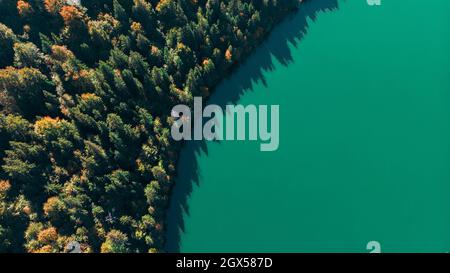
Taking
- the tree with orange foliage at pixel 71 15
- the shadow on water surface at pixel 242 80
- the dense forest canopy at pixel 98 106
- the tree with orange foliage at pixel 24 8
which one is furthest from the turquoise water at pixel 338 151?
the tree with orange foliage at pixel 24 8

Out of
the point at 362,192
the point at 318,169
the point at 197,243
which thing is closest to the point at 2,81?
the point at 197,243

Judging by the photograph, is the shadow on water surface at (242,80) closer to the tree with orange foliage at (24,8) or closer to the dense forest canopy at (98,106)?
the dense forest canopy at (98,106)

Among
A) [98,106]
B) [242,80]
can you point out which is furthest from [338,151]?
[98,106]

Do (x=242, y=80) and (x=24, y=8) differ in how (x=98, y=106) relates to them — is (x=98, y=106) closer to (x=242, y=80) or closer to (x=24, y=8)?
(x=24, y=8)

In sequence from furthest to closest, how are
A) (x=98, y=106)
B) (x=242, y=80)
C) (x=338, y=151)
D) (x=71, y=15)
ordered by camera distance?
(x=242, y=80), (x=338, y=151), (x=71, y=15), (x=98, y=106)

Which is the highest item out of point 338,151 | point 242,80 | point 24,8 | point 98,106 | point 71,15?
point 24,8

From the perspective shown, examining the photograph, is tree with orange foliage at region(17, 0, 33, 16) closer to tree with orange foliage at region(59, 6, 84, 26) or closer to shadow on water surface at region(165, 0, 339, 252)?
tree with orange foliage at region(59, 6, 84, 26)
